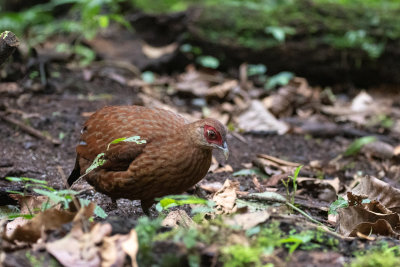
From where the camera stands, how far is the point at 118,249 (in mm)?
2123

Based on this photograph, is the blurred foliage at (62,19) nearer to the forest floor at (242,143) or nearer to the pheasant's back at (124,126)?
the forest floor at (242,143)

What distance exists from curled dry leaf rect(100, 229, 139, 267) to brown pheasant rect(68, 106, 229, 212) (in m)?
1.23

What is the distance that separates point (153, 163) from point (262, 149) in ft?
7.66

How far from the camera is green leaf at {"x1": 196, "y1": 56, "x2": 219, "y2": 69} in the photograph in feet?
26.0

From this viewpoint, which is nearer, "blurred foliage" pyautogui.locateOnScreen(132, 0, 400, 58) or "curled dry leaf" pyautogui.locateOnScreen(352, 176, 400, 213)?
"curled dry leaf" pyautogui.locateOnScreen(352, 176, 400, 213)

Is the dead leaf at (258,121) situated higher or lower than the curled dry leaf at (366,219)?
lower

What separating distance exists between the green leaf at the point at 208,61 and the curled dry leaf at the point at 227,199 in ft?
15.0

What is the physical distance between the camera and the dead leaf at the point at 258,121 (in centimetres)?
611

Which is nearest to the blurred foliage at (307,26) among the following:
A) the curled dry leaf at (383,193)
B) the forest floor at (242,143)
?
the forest floor at (242,143)

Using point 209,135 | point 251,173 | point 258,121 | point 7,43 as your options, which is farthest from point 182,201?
point 258,121

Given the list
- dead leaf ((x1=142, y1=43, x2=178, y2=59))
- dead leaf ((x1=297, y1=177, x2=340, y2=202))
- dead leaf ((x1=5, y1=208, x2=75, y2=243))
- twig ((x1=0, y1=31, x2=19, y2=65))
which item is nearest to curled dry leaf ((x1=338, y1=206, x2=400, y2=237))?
dead leaf ((x1=297, y1=177, x2=340, y2=202))

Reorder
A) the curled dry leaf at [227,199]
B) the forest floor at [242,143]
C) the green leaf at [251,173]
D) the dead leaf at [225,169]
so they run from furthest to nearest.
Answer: the dead leaf at [225,169] < the green leaf at [251,173] < the curled dry leaf at [227,199] < the forest floor at [242,143]

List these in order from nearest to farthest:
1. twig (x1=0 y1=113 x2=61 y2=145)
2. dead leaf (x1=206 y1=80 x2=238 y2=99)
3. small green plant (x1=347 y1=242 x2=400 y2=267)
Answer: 1. small green plant (x1=347 y1=242 x2=400 y2=267)
2. twig (x1=0 y1=113 x2=61 y2=145)
3. dead leaf (x1=206 y1=80 x2=238 y2=99)

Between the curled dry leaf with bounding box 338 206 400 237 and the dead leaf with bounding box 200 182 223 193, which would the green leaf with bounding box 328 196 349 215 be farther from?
the dead leaf with bounding box 200 182 223 193
